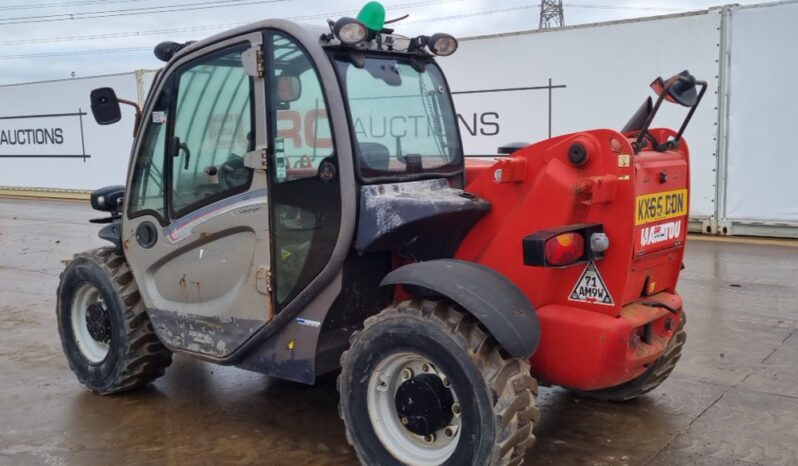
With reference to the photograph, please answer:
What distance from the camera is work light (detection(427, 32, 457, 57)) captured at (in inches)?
162

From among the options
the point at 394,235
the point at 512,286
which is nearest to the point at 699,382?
the point at 512,286

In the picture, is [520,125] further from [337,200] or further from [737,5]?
[337,200]

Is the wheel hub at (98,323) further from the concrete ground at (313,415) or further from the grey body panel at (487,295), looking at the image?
the grey body panel at (487,295)

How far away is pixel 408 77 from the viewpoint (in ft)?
13.5

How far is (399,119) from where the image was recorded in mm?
3959

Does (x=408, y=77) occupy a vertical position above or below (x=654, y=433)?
above

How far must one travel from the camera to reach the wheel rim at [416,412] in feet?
10.9

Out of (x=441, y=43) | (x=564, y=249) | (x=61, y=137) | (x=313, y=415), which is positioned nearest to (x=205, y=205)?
(x=313, y=415)

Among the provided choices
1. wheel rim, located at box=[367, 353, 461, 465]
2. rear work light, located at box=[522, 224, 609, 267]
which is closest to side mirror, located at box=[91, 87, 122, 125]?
wheel rim, located at box=[367, 353, 461, 465]

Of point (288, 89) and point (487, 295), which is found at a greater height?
point (288, 89)

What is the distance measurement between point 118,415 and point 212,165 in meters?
1.66

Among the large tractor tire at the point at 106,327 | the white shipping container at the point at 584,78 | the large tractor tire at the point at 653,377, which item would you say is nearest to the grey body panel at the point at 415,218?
the large tractor tire at the point at 653,377

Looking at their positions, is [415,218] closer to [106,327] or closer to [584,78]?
[106,327]

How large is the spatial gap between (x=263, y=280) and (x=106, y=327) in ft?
A: 5.07
